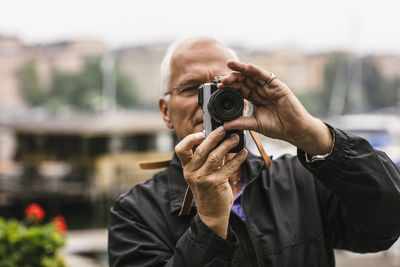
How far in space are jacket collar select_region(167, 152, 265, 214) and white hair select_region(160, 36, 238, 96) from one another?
282 millimetres

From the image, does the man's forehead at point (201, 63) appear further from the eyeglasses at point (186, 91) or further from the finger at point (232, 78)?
the finger at point (232, 78)

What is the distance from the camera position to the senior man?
1284 mm

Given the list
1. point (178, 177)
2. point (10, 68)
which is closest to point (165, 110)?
point (178, 177)

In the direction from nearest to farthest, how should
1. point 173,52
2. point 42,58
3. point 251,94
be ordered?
point 251,94 < point 173,52 < point 42,58

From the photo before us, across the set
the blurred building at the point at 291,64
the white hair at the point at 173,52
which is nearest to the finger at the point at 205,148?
the white hair at the point at 173,52

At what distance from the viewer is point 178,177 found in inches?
63.5

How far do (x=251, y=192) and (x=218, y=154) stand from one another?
1.21 feet

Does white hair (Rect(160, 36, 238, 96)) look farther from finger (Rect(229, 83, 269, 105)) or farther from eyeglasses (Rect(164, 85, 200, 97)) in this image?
finger (Rect(229, 83, 269, 105))

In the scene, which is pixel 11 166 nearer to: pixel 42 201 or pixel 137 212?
pixel 42 201

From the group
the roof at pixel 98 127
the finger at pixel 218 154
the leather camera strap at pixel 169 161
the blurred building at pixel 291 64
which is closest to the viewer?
the finger at pixel 218 154

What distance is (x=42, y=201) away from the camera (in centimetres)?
1295

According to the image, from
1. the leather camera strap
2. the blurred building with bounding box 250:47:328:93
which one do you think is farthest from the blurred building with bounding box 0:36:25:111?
the leather camera strap

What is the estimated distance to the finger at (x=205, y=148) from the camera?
1.24 meters

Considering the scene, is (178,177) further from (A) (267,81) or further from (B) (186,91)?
(A) (267,81)
